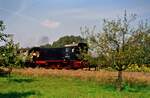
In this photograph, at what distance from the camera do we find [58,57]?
67500 mm

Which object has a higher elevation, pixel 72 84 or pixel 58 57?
pixel 58 57

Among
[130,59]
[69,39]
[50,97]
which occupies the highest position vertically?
[69,39]

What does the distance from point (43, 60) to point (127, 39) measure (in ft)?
115

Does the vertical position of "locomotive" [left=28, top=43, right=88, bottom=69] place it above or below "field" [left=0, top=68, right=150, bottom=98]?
above

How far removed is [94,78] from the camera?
146ft

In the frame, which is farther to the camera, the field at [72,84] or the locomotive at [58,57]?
the locomotive at [58,57]

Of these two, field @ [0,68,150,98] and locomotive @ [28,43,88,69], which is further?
locomotive @ [28,43,88,69]

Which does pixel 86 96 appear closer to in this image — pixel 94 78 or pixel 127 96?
pixel 127 96

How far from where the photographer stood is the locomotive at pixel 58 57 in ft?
213

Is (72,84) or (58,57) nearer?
(72,84)

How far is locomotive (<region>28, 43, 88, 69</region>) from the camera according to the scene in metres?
64.8

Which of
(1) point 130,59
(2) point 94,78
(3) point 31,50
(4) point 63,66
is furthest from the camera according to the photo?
(3) point 31,50

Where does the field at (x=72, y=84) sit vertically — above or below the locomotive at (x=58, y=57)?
below

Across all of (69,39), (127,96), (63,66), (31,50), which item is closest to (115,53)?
(127,96)
